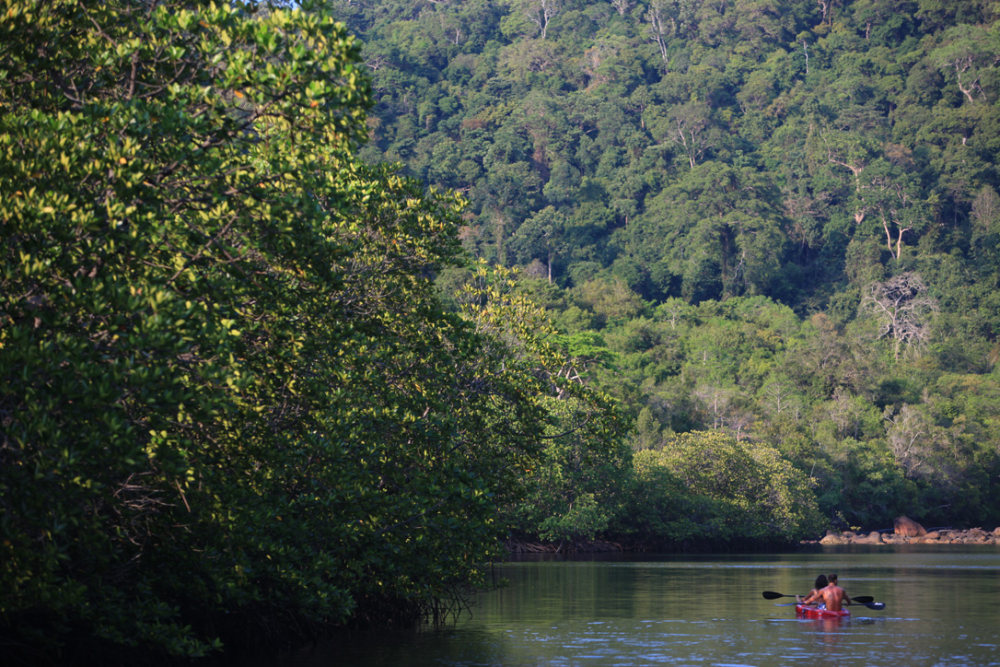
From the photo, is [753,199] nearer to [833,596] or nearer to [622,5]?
[622,5]

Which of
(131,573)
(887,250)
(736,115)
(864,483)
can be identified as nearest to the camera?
(131,573)

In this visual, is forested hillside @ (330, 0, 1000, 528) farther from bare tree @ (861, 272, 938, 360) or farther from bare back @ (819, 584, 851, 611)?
bare back @ (819, 584, 851, 611)

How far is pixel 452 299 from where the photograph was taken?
208ft

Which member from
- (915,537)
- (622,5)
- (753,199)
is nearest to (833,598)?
(915,537)

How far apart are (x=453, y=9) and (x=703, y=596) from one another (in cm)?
14557

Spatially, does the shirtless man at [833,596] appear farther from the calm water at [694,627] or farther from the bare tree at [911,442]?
the bare tree at [911,442]

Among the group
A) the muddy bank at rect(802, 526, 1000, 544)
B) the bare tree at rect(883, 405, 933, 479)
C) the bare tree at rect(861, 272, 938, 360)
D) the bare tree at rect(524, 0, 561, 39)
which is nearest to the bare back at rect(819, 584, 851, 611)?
the muddy bank at rect(802, 526, 1000, 544)

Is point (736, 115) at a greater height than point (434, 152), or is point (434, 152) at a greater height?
point (736, 115)

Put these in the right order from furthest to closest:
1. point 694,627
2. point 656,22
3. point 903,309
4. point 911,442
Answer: point 656,22 → point 903,309 → point 911,442 → point 694,627

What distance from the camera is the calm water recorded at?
1723cm

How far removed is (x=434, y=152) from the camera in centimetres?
12412

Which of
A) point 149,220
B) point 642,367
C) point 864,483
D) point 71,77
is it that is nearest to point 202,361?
point 149,220

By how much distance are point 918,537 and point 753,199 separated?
52523 millimetres

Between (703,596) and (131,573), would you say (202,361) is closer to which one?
(131,573)
